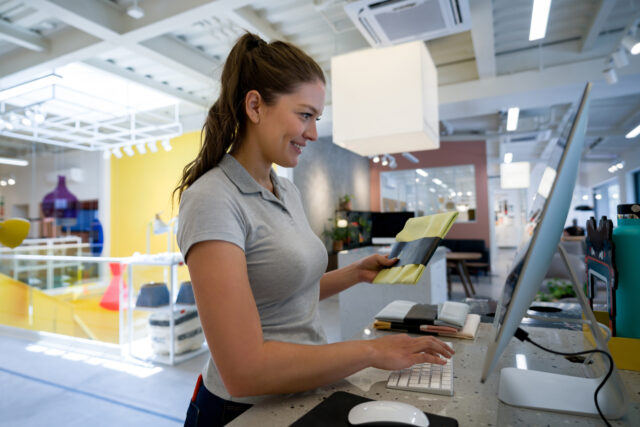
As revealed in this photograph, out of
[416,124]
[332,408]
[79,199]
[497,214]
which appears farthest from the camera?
[497,214]

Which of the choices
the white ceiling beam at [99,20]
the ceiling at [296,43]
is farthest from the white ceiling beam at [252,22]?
the white ceiling beam at [99,20]

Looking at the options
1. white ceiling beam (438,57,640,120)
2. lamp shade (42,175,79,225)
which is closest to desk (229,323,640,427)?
white ceiling beam (438,57,640,120)

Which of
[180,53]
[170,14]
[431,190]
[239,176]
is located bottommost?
[239,176]

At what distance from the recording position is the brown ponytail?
944mm

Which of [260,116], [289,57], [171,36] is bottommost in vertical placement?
[260,116]

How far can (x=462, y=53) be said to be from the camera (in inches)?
189

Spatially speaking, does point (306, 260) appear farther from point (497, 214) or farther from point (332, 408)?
point (497, 214)

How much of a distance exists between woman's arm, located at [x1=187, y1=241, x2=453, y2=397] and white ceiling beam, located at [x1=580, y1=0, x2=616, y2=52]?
4.44 metres

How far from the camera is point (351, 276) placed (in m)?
1.30

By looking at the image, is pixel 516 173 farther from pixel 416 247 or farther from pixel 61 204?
pixel 416 247

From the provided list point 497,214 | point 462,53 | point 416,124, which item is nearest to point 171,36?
point 416,124

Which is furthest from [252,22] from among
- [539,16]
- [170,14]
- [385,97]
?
[539,16]

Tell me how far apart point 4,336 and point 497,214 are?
1876 centimetres

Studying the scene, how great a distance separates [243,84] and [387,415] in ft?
2.69
